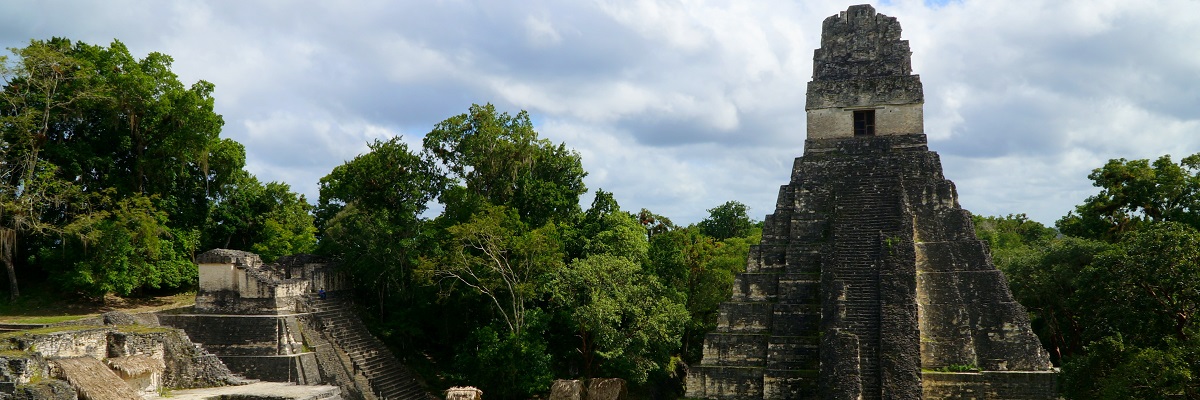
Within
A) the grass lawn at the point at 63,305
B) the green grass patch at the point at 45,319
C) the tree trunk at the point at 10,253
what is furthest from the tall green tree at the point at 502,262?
the tree trunk at the point at 10,253

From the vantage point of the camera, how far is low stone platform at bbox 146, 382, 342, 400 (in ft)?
57.8

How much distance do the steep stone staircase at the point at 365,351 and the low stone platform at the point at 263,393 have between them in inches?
124

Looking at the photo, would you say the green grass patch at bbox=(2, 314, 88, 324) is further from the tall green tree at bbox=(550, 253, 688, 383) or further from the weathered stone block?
the tall green tree at bbox=(550, 253, 688, 383)

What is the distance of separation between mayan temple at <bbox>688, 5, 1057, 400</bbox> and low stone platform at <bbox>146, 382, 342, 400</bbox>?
7.66 meters

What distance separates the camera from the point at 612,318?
2159 centimetres

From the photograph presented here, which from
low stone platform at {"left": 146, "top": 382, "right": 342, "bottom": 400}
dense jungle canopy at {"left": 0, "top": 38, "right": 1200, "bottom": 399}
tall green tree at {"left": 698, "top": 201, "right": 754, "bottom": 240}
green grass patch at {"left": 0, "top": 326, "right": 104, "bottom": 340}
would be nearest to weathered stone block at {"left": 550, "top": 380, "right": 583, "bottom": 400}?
dense jungle canopy at {"left": 0, "top": 38, "right": 1200, "bottom": 399}

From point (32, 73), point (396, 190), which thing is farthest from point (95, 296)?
point (396, 190)

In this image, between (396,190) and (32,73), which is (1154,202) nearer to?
(396,190)

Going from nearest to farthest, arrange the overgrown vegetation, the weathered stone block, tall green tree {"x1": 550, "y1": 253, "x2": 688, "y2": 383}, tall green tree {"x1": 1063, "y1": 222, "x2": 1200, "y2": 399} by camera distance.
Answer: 1. the overgrown vegetation
2. tall green tree {"x1": 1063, "y1": 222, "x2": 1200, "y2": 399}
3. the weathered stone block
4. tall green tree {"x1": 550, "y1": 253, "x2": 688, "y2": 383}

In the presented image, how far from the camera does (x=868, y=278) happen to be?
17.6m

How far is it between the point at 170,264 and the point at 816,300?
55.5 feet

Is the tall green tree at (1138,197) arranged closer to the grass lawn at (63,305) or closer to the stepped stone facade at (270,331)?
the stepped stone facade at (270,331)

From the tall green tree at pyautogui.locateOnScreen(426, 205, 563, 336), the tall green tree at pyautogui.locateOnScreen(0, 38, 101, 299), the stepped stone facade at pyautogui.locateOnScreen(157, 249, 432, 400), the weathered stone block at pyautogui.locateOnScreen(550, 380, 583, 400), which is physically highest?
the tall green tree at pyautogui.locateOnScreen(0, 38, 101, 299)

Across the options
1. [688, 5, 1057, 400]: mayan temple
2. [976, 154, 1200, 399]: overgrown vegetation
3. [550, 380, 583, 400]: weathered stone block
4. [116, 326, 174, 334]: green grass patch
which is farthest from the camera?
[550, 380, 583, 400]: weathered stone block
